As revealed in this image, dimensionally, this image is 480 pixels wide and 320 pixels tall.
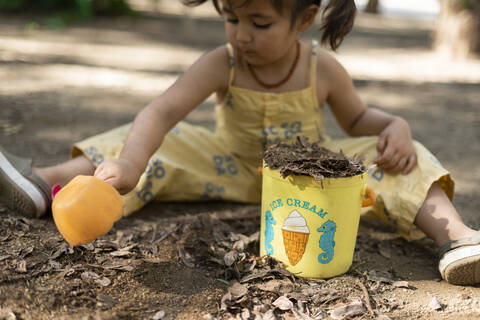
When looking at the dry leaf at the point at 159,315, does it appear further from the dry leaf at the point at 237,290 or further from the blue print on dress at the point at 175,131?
the blue print on dress at the point at 175,131

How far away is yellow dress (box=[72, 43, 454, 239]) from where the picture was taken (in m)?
1.73

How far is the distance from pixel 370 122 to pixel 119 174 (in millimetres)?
1055

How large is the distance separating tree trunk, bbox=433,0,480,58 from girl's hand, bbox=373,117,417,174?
4.06 m

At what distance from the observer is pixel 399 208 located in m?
1.70

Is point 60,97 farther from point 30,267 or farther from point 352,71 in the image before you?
point 352,71

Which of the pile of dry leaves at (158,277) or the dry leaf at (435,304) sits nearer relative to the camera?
the pile of dry leaves at (158,277)

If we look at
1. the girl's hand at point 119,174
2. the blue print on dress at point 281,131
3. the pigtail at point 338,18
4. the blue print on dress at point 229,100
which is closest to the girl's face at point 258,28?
the pigtail at point 338,18

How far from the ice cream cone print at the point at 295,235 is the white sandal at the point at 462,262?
0.46 m

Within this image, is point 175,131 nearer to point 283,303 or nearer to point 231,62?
point 231,62

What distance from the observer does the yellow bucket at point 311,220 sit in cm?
135

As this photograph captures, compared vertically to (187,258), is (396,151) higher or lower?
higher

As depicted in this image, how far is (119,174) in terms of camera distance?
1343mm

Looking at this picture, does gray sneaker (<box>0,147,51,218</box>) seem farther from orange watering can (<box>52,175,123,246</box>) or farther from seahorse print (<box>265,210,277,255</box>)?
seahorse print (<box>265,210,277,255</box>)

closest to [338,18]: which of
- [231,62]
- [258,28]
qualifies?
[258,28]
